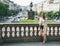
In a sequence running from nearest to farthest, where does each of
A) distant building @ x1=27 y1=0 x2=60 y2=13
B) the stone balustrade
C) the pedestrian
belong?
the pedestrian
the stone balustrade
distant building @ x1=27 y1=0 x2=60 y2=13

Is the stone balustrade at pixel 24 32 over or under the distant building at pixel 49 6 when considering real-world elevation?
under

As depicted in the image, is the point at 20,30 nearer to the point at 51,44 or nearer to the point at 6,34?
the point at 6,34

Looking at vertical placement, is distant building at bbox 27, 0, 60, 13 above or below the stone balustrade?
above

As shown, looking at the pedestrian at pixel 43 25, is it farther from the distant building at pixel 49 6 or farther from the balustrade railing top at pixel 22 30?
the distant building at pixel 49 6

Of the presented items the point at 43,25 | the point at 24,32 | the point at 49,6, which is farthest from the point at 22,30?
the point at 49,6

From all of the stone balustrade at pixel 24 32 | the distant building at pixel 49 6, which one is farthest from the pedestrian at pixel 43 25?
the distant building at pixel 49 6

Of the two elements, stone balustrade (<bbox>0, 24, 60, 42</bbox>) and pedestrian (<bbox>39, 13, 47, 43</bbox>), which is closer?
pedestrian (<bbox>39, 13, 47, 43</bbox>)

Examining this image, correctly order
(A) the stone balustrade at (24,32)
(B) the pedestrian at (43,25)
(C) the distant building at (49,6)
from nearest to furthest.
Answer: (B) the pedestrian at (43,25) < (A) the stone balustrade at (24,32) < (C) the distant building at (49,6)

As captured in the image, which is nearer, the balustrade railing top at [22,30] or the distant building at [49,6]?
the balustrade railing top at [22,30]

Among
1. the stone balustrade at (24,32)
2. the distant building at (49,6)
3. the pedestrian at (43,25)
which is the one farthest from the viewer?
the distant building at (49,6)

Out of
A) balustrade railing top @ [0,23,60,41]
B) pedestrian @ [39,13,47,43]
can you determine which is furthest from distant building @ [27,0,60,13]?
pedestrian @ [39,13,47,43]

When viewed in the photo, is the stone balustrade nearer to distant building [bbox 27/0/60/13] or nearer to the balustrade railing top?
the balustrade railing top

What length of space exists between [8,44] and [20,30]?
95 cm

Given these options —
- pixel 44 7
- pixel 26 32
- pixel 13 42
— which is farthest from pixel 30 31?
pixel 44 7
